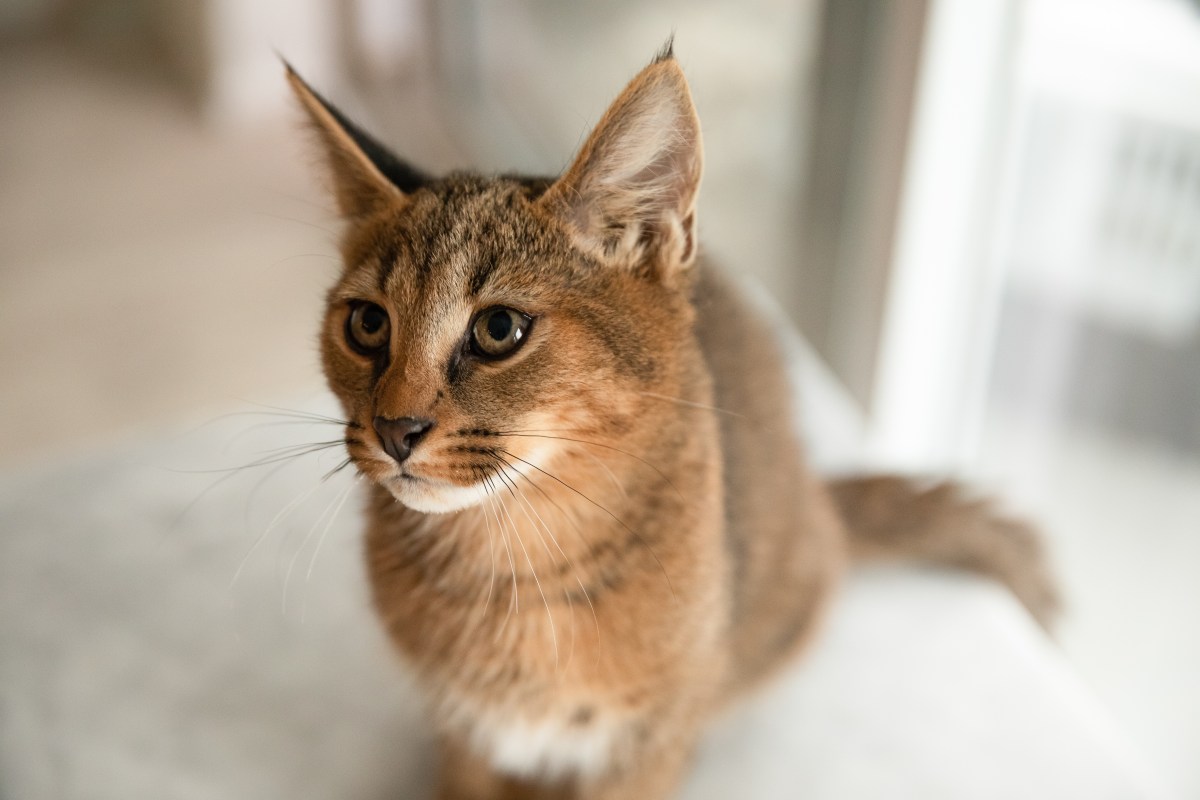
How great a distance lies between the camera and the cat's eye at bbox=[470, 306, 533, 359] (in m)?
0.87

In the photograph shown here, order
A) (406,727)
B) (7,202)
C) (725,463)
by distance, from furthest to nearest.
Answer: (7,202), (406,727), (725,463)

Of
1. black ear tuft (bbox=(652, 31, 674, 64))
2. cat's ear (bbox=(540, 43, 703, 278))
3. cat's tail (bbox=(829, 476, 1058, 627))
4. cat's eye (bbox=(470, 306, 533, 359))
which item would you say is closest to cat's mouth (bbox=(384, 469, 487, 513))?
cat's eye (bbox=(470, 306, 533, 359))

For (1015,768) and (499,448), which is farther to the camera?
(1015,768)

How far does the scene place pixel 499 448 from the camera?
0.85 meters

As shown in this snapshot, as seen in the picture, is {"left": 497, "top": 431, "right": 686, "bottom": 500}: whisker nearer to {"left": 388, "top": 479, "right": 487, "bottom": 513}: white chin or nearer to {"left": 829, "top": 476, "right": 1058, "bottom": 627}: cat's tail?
{"left": 388, "top": 479, "right": 487, "bottom": 513}: white chin

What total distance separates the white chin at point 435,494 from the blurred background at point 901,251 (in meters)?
0.28

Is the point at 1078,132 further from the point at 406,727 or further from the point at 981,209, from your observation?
the point at 406,727

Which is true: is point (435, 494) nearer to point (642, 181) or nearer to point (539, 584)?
point (539, 584)

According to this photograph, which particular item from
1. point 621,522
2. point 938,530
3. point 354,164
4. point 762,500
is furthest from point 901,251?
point 354,164

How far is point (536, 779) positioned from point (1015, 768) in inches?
21.1

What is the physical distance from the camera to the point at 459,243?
Answer: 2.86 ft

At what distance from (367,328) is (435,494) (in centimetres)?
17

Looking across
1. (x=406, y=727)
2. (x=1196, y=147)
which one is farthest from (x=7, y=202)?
(x=1196, y=147)

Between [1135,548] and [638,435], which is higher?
[638,435]
